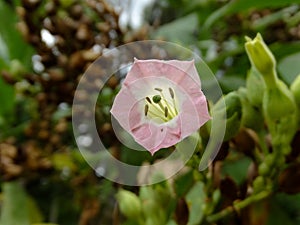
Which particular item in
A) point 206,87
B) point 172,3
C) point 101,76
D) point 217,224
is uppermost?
point 172,3

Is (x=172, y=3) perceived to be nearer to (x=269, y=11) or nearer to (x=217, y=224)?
(x=269, y=11)

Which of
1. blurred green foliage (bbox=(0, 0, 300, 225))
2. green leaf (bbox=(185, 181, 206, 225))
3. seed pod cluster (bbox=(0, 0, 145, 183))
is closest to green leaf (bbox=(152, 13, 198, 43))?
blurred green foliage (bbox=(0, 0, 300, 225))

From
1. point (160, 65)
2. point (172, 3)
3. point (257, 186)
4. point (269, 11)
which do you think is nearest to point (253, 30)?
point (269, 11)

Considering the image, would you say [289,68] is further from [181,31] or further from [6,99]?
[6,99]

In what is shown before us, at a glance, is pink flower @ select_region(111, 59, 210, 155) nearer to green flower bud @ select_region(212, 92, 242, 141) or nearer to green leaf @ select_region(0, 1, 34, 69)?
green flower bud @ select_region(212, 92, 242, 141)

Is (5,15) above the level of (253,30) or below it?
above

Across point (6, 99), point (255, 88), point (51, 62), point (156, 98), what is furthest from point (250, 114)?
point (6, 99)

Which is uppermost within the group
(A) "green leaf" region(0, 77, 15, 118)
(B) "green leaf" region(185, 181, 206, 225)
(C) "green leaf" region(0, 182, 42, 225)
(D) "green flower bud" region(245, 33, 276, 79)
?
(A) "green leaf" region(0, 77, 15, 118)
